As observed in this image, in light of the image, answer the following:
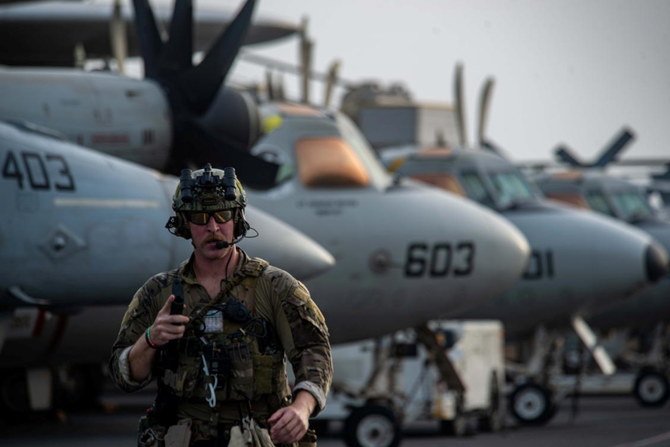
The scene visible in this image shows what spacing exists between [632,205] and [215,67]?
61.0ft

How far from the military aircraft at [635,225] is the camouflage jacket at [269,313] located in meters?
22.0

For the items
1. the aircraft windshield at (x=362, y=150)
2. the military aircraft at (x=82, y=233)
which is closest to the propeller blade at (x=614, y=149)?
the aircraft windshield at (x=362, y=150)

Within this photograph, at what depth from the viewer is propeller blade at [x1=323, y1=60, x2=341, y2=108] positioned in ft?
85.9

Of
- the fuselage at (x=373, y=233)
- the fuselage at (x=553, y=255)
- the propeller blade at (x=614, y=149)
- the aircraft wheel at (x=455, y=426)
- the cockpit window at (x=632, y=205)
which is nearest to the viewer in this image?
the fuselage at (x=373, y=233)

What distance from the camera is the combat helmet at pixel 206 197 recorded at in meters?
5.89

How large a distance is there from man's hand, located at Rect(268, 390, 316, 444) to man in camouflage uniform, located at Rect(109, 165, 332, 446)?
4.0 inches

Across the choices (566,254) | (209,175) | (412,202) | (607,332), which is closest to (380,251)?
(412,202)

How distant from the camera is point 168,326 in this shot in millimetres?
5578

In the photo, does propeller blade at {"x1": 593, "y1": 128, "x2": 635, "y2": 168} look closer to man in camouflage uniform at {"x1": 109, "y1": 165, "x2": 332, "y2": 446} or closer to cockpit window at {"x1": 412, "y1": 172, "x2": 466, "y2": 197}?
cockpit window at {"x1": 412, "y1": 172, "x2": 466, "y2": 197}

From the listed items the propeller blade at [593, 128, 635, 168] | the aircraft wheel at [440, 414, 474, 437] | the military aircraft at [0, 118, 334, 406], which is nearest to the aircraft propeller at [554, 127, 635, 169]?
the propeller blade at [593, 128, 635, 168]

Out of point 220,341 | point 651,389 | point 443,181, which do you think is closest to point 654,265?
point 443,181

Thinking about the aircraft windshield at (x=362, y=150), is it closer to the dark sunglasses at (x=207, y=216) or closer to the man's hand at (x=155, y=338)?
the dark sunglasses at (x=207, y=216)

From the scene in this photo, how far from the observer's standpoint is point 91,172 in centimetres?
1287

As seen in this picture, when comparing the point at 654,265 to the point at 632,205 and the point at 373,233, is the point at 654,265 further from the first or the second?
the point at 632,205
